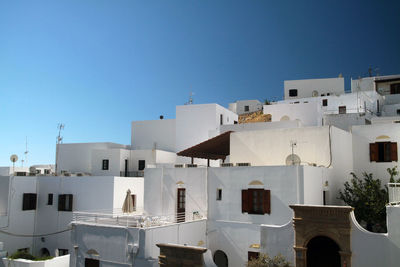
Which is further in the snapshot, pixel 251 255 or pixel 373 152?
pixel 373 152

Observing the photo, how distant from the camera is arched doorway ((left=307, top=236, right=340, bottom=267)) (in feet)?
55.7

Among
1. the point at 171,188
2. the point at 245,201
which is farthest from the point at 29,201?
the point at 245,201

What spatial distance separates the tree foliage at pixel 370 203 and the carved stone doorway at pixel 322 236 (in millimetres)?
4676

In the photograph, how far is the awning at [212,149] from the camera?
25.7 m

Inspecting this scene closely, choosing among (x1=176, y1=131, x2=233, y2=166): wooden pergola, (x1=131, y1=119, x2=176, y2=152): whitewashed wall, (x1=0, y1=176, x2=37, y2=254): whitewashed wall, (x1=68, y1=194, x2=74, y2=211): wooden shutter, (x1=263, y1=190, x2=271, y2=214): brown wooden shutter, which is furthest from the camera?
(x1=131, y1=119, x2=176, y2=152): whitewashed wall

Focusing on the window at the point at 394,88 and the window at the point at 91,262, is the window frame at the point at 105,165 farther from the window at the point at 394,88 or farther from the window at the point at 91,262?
the window at the point at 394,88

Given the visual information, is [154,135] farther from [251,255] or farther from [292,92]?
[251,255]

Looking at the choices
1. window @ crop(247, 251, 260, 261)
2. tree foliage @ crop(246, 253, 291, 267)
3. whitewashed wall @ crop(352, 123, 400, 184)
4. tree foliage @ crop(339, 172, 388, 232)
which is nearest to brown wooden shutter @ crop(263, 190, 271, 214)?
window @ crop(247, 251, 260, 261)

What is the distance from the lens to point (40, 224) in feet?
102

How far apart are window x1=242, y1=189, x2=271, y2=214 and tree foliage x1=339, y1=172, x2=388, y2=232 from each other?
471 centimetres

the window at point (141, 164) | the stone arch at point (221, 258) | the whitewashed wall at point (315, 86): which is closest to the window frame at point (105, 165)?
the window at point (141, 164)

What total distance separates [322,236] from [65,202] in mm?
20313

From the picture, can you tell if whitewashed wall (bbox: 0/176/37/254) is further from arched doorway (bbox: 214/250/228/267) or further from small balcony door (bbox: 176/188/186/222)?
arched doorway (bbox: 214/250/228/267)

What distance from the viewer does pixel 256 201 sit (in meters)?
20.9
